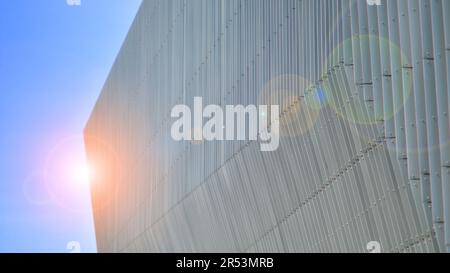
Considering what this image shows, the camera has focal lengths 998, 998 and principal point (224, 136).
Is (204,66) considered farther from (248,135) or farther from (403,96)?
(403,96)

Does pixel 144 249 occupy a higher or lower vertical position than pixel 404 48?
lower

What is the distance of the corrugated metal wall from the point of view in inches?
499

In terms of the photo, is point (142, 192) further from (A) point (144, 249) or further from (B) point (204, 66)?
(B) point (204, 66)

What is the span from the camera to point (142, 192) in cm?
3369

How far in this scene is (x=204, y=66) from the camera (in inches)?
983

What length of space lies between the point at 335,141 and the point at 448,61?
12.5ft

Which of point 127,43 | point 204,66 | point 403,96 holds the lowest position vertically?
point 403,96

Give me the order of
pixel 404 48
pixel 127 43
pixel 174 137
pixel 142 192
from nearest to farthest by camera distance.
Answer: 1. pixel 404 48
2. pixel 174 137
3. pixel 142 192
4. pixel 127 43

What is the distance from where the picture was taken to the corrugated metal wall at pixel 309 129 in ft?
41.5

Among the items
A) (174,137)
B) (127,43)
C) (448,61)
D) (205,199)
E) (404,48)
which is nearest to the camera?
(448,61)

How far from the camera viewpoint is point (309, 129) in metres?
16.8

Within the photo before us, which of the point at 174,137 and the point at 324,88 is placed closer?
the point at 324,88
